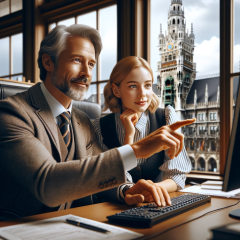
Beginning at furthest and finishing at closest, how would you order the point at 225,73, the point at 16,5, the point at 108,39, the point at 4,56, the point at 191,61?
the point at 4,56, the point at 16,5, the point at 108,39, the point at 191,61, the point at 225,73

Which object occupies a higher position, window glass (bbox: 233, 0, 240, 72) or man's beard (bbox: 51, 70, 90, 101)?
window glass (bbox: 233, 0, 240, 72)

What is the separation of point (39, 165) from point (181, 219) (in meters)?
0.48

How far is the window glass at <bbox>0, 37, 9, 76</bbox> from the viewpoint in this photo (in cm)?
445

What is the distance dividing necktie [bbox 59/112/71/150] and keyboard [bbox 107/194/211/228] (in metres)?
0.48

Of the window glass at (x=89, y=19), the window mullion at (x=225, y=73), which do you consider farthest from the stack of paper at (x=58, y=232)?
the window glass at (x=89, y=19)

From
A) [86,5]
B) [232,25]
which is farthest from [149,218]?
[86,5]

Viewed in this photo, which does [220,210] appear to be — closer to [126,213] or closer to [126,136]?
[126,213]

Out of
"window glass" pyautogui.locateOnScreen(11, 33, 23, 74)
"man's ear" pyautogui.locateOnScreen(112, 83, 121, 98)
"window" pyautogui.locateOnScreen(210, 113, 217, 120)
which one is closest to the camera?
"man's ear" pyautogui.locateOnScreen(112, 83, 121, 98)

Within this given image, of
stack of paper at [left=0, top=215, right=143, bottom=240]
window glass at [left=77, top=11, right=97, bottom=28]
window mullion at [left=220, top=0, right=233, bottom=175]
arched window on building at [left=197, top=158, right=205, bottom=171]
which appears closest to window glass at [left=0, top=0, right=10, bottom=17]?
window glass at [left=77, top=11, right=97, bottom=28]

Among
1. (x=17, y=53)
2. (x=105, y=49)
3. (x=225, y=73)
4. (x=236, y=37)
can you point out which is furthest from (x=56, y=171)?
(x=17, y=53)

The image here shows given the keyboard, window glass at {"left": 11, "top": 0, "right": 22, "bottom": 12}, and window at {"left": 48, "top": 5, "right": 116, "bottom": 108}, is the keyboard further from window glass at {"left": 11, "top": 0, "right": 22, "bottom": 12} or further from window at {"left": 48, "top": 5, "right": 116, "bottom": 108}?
window glass at {"left": 11, "top": 0, "right": 22, "bottom": 12}

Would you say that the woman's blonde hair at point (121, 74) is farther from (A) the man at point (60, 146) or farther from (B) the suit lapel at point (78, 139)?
(B) the suit lapel at point (78, 139)

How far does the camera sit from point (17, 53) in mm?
4320

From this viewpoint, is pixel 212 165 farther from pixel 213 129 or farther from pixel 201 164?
pixel 213 129
